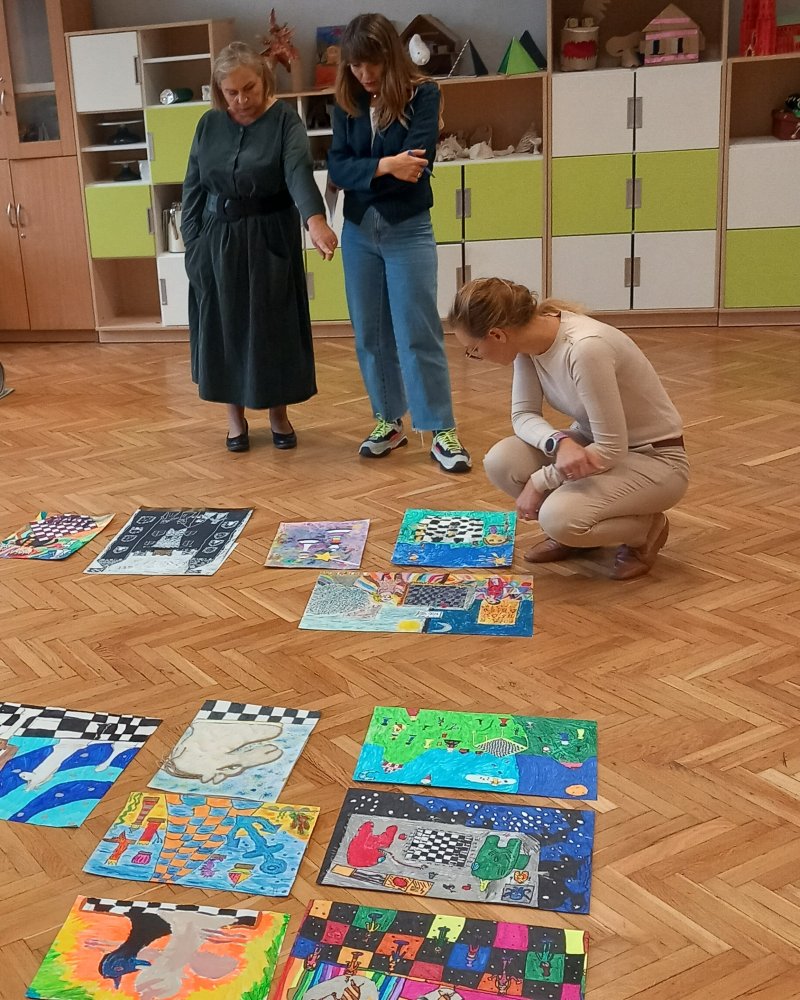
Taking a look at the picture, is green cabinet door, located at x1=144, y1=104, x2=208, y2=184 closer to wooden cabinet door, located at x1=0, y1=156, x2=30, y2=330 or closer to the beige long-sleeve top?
wooden cabinet door, located at x1=0, y1=156, x2=30, y2=330

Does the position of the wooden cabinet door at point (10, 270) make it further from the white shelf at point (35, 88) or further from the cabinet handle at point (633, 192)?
the cabinet handle at point (633, 192)

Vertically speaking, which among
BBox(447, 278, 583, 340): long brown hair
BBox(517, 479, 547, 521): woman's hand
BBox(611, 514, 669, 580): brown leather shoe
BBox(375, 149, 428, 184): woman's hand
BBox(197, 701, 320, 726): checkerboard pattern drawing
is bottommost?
BBox(197, 701, 320, 726): checkerboard pattern drawing

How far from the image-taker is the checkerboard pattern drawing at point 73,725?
2.21 meters

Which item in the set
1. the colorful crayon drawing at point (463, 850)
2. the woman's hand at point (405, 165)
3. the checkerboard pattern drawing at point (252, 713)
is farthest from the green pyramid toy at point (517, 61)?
the colorful crayon drawing at point (463, 850)

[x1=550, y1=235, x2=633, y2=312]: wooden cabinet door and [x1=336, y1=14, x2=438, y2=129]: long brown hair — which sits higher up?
[x1=336, y1=14, x2=438, y2=129]: long brown hair

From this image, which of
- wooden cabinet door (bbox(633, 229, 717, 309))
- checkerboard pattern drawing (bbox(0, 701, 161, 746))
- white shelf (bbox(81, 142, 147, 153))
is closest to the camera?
checkerboard pattern drawing (bbox(0, 701, 161, 746))

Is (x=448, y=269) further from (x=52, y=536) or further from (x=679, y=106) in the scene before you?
(x=52, y=536)

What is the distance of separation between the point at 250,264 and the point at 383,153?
570 millimetres

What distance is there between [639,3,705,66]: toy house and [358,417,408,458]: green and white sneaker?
2.84 metres

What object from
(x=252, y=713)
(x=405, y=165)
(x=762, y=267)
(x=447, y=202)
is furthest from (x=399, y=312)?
(x=762, y=267)

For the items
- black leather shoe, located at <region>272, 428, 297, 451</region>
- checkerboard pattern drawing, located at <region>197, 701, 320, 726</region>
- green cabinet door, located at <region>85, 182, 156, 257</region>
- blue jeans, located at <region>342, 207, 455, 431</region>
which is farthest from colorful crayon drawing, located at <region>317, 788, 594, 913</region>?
green cabinet door, located at <region>85, 182, 156, 257</region>

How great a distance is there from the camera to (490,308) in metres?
2.63

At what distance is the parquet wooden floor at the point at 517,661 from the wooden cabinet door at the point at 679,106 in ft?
5.96

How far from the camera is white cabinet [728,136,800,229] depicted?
5633 millimetres
